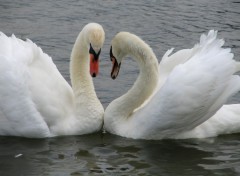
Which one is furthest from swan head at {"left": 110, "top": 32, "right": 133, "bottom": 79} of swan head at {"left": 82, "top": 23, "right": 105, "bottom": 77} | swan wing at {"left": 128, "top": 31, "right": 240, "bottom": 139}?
swan wing at {"left": 128, "top": 31, "right": 240, "bottom": 139}

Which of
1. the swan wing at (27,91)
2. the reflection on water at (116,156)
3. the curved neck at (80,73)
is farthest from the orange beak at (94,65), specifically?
the reflection on water at (116,156)

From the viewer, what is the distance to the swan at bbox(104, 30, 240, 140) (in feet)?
29.7

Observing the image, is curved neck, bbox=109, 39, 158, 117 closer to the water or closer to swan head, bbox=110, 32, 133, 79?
swan head, bbox=110, 32, 133, 79

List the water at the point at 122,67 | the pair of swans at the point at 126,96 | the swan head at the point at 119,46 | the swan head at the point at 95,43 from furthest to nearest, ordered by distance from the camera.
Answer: the swan head at the point at 119,46
the swan head at the point at 95,43
the pair of swans at the point at 126,96
the water at the point at 122,67

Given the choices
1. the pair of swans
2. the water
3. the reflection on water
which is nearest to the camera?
the reflection on water

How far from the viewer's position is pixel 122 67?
12617mm

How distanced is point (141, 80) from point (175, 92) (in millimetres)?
927

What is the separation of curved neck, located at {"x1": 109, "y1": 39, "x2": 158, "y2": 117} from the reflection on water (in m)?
0.43

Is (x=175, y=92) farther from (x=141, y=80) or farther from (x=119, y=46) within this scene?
(x=119, y=46)

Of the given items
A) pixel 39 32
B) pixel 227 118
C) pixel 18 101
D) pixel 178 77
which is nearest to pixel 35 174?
pixel 18 101

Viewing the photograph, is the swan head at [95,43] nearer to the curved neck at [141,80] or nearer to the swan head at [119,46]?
the swan head at [119,46]

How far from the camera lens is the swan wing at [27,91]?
30.1 ft

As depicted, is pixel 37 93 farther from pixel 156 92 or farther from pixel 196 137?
pixel 196 137

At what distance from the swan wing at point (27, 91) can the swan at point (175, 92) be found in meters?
0.80
